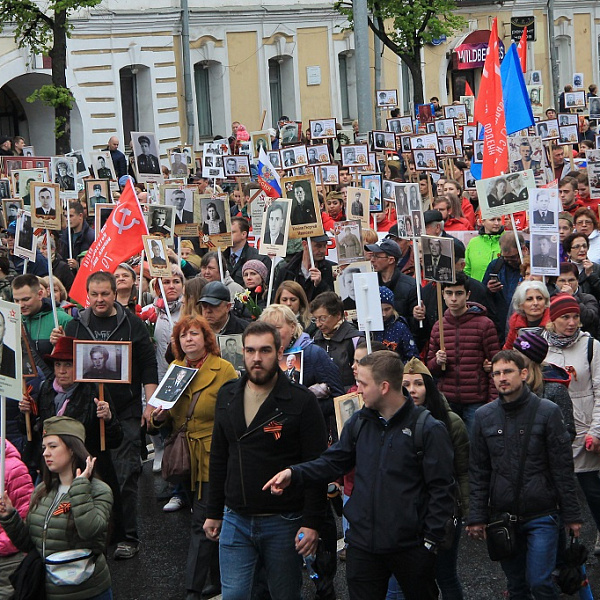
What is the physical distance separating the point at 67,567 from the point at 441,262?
13.4ft

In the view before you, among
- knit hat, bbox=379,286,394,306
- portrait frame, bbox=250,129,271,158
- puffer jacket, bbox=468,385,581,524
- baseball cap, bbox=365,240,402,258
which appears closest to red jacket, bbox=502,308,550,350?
knit hat, bbox=379,286,394,306

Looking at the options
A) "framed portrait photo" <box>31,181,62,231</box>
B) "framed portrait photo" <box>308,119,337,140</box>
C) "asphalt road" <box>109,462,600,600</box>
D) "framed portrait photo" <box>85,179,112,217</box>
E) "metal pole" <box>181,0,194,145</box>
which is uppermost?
"metal pole" <box>181,0,194,145</box>

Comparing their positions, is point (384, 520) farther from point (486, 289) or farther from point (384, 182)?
point (384, 182)

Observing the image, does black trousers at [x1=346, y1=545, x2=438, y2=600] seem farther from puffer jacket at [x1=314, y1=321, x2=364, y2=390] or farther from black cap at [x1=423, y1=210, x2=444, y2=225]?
black cap at [x1=423, y1=210, x2=444, y2=225]

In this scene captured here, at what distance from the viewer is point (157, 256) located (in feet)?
35.3

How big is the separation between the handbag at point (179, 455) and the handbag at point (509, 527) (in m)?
1.90

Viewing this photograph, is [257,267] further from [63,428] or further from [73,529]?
[73,529]

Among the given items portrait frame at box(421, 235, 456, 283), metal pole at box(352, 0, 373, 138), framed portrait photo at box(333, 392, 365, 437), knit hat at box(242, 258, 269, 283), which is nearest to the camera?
framed portrait photo at box(333, 392, 365, 437)

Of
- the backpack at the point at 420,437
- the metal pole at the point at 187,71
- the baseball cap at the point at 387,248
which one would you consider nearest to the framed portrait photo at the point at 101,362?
the backpack at the point at 420,437

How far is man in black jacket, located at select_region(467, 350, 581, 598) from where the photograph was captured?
21.2 ft

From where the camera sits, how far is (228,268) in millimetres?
12969

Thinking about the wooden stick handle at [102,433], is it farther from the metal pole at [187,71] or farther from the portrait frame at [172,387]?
the metal pole at [187,71]

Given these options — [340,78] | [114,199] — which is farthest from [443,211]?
[340,78]

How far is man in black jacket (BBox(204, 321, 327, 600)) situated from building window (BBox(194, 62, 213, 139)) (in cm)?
2944
